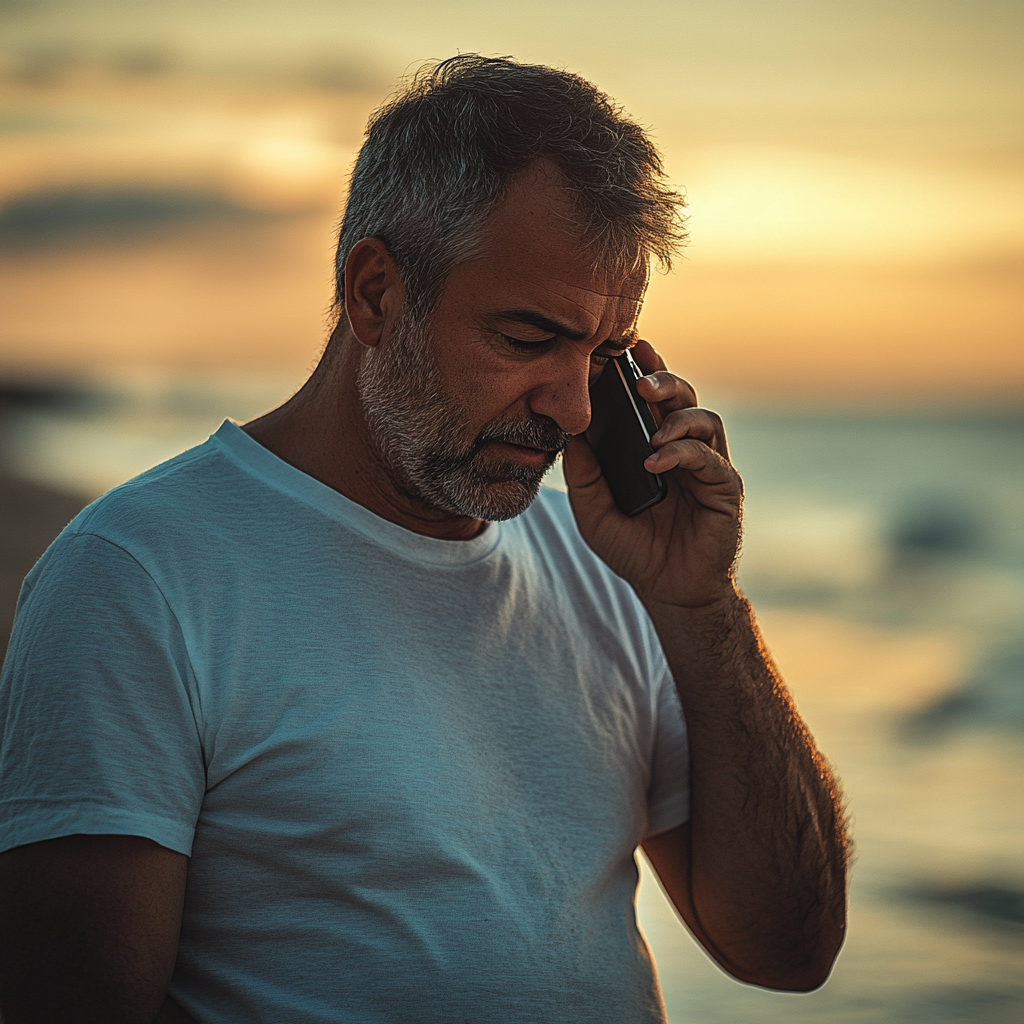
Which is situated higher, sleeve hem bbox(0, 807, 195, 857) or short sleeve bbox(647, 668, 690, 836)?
short sleeve bbox(647, 668, 690, 836)

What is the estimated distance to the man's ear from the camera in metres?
1.93

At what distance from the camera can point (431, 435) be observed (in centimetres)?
190

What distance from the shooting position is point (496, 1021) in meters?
1.70

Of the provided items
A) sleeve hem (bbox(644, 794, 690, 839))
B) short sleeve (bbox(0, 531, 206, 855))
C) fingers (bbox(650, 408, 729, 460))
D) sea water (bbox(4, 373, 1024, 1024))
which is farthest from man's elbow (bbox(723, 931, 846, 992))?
short sleeve (bbox(0, 531, 206, 855))

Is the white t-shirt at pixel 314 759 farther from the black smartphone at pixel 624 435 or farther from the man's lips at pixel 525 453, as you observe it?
the black smartphone at pixel 624 435

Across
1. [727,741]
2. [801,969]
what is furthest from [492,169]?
[801,969]

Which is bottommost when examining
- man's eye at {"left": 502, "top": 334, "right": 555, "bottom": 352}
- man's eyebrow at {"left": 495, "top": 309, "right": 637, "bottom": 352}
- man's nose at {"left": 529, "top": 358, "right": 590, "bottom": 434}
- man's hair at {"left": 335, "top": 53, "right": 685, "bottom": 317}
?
man's nose at {"left": 529, "top": 358, "right": 590, "bottom": 434}

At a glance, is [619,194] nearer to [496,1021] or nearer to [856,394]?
[496,1021]

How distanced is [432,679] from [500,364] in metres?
0.54

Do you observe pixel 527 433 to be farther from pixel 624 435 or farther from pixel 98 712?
pixel 98 712

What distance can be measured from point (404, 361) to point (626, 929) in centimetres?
106

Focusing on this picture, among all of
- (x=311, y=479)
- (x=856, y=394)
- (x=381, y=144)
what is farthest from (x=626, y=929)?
(x=856, y=394)

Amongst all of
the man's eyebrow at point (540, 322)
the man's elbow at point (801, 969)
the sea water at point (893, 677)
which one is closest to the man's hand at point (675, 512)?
the man's eyebrow at point (540, 322)

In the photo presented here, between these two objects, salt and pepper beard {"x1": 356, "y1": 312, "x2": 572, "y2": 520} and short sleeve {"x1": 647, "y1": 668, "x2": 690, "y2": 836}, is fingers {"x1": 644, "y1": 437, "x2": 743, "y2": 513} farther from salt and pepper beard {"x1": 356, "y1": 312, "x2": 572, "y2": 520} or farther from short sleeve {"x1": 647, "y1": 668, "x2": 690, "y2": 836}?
short sleeve {"x1": 647, "y1": 668, "x2": 690, "y2": 836}
